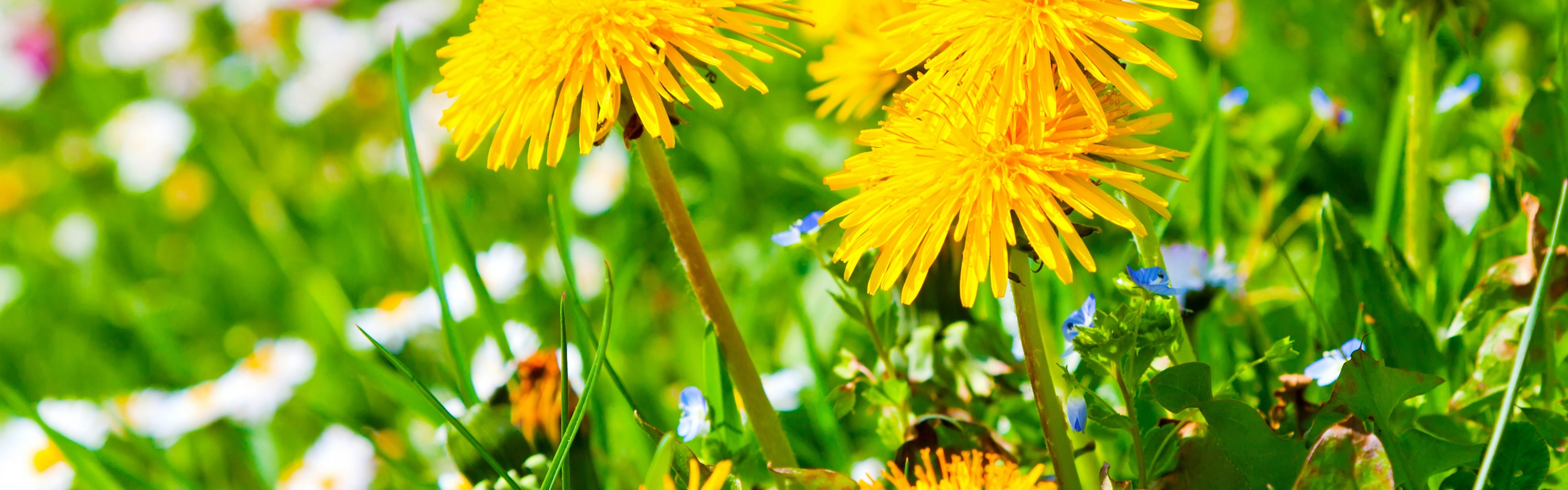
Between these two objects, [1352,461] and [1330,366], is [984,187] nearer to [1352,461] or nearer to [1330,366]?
[1352,461]

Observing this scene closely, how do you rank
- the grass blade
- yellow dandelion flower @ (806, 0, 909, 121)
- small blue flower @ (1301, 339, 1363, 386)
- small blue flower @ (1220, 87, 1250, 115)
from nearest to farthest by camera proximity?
small blue flower @ (1301, 339, 1363, 386), the grass blade, yellow dandelion flower @ (806, 0, 909, 121), small blue flower @ (1220, 87, 1250, 115)

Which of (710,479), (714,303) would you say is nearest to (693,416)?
(714,303)

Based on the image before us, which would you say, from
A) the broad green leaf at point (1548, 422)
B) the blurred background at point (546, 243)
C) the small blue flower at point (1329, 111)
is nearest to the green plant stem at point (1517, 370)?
the broad green leaf at point (1548, 422)

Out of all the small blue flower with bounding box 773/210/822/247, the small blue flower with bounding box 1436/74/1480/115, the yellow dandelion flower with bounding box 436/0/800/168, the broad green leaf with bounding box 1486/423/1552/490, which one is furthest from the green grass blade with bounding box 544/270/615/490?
the small blue flower with bounding box 1436/74/1480/115

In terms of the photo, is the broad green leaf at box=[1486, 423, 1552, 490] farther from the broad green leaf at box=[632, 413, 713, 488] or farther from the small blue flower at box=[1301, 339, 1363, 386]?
the broad green leaf at box=[632, 413, 713, 488]

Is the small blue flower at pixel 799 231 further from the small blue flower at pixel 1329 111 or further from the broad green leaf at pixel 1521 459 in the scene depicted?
the small blue flower at pixel 1329 111

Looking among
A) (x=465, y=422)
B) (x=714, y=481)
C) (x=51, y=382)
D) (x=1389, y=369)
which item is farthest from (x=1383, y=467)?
(x=51, y=382)

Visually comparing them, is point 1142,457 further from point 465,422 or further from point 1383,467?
point 465,422
